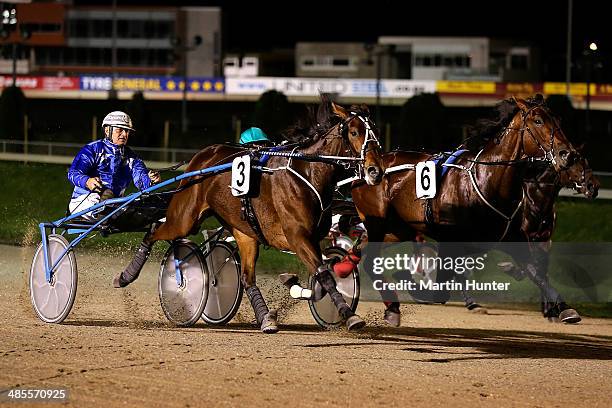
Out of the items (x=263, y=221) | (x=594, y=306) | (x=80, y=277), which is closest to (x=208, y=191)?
(x=263, y=221)

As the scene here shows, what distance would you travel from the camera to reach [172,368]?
7027 mm

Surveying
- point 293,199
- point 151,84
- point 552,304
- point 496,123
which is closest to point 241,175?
point 293,199

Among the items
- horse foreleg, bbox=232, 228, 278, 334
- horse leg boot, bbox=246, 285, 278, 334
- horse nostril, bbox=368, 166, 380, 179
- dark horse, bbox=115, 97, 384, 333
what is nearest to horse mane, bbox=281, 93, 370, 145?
dark horse, bbox=115, 97, 384, 333

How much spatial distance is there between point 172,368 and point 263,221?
2033 mm

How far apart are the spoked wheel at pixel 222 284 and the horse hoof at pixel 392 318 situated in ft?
4.06

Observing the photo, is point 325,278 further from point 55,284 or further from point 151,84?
point 151,84

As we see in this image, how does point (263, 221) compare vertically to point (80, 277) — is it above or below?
above

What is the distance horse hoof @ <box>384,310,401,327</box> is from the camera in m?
9.95

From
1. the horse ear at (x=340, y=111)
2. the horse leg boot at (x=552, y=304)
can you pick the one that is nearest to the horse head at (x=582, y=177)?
the horse leg boot at (x=552, y=304)

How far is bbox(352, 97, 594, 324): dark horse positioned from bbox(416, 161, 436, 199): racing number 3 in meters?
0.13

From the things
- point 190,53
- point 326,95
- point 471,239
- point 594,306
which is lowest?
point 594,306

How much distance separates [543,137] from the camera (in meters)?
9.30

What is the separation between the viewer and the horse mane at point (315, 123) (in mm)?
8741

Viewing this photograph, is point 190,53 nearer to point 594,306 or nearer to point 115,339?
point 594,306
